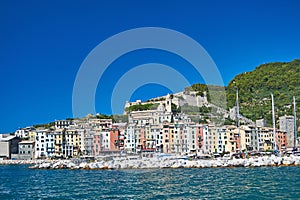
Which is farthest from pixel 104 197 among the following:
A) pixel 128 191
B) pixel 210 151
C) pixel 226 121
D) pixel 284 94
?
pixel 284 94

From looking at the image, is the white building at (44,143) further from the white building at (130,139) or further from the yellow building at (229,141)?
the yellow building at (229,141)

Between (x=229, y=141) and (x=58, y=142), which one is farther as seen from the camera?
(x=58, y=142)

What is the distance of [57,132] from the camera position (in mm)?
73250

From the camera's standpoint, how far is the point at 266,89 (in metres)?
103

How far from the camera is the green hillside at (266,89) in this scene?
85.2 meters

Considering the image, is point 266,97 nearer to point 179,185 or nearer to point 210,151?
point 210,151

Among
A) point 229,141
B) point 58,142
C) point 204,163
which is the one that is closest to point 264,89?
point 229,141

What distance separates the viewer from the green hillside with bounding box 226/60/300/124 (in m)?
85.2

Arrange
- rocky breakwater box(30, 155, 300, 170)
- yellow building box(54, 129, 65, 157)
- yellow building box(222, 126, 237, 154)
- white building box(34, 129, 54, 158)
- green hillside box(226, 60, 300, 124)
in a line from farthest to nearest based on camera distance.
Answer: green hillside box(226, 60, 300, 124), white building box(34, 129, 54, 158), yellow building box(54, 129, 65, 157), yellow building box(222, 126, 237, 154), rocky breakwater box(30, 155, 300, 170)

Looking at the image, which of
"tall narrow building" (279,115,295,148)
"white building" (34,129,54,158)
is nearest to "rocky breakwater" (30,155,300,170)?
"tall narrow building" (279,115,295,148)

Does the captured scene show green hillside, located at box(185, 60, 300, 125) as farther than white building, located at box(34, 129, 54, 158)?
Yes

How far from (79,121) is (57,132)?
1251 centimetres

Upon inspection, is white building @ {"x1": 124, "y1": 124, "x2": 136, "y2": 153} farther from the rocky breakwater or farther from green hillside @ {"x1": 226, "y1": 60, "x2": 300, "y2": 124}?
green hillside @ {"x1": 226, "y1": 60, "x2": 300, "y2": 124}

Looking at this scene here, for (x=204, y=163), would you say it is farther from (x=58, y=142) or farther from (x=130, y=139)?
(x=58, y=142)
